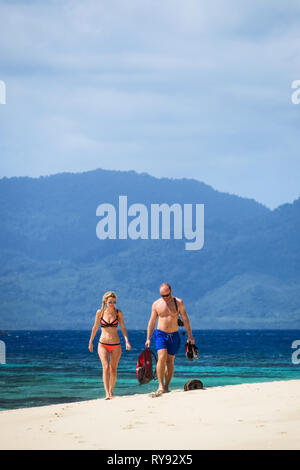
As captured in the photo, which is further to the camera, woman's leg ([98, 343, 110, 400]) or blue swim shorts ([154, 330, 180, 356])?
woman's leg ([98, 343, 110, 400])

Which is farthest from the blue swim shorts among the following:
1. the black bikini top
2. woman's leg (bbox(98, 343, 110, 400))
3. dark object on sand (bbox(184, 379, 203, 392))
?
dark object on sand (bbox(184, 379, 203, 392))

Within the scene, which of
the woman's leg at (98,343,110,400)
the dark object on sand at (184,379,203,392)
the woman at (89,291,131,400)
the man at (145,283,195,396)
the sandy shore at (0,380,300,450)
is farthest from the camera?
the dark object on sand at (184,379,203,392)

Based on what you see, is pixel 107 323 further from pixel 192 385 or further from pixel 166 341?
pixel 192 385

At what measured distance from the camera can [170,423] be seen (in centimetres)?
916

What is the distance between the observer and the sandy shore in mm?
7926

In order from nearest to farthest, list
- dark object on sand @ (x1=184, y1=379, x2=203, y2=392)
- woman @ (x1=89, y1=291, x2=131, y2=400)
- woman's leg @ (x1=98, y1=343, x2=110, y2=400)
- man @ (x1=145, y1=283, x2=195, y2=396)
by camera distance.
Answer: man @ (x1=145, y1=283, x2=195, y2=396), woman @ (x1=89, y1=291, x2=131, y2=400), woman's leg @ (x1=98, y1=343, x2=110, y2=400), dark object on sand @ (x1=184, y1=379, x2=203, y2=392)

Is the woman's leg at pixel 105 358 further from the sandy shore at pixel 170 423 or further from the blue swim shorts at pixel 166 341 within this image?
the blue swim shorts at pixel 166 341

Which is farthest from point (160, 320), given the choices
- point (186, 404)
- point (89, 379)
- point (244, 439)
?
point (89, 379)

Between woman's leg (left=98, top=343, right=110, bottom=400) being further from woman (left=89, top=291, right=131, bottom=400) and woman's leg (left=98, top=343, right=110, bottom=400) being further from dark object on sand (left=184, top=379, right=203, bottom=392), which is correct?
dark object on sand (left=184, top=379, right=203, bottom=392)

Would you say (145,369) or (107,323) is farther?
(145,369)

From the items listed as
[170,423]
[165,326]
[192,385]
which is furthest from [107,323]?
[170,423]

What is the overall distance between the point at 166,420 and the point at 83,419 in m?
1.24

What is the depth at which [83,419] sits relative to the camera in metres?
10.0
